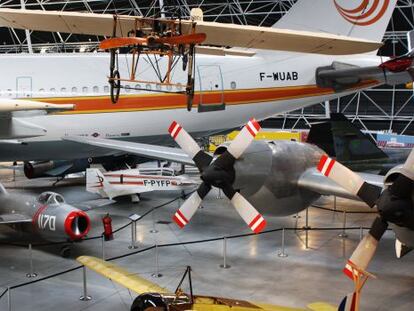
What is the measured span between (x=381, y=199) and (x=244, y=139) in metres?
3.91

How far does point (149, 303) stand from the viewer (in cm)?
1001

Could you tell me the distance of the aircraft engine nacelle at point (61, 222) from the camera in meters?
15.3

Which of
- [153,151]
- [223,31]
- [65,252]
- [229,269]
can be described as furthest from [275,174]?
[65,252]

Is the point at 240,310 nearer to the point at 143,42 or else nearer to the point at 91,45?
the point at 143,42

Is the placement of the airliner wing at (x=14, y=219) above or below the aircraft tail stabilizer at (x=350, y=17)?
below

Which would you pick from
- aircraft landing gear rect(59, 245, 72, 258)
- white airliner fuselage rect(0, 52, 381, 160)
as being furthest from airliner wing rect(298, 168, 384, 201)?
white airliner fuselage rect(0, 52, 381, 160)

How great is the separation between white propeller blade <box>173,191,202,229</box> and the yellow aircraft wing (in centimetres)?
170

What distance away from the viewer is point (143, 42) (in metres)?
11.9

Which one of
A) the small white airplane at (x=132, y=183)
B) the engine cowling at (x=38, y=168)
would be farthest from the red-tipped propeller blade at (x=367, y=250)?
the engine cowling at (x=38, y=168)

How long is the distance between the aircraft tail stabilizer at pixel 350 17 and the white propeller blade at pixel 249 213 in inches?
443

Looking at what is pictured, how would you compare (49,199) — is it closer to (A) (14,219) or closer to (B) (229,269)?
(A) (14,219)

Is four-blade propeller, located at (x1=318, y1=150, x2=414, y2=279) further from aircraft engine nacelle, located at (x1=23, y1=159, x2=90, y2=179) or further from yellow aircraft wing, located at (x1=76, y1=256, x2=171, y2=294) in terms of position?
aircraft engine nacelle, located at (x1=23, y1=159, x2=90, y2=179)

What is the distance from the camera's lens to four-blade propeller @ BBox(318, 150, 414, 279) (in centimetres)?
833

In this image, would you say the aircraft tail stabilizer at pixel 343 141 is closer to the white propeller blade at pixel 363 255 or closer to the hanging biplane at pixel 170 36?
the hanging biplane at pixel 170 36
